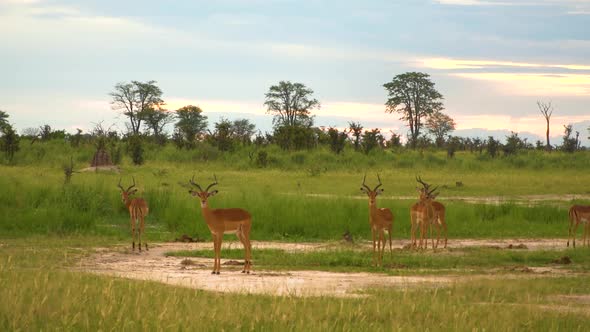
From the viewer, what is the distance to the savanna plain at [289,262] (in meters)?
8.57

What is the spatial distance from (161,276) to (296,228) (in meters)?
8.13

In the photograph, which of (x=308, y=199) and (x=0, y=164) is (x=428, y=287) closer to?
(x=308, y=199)

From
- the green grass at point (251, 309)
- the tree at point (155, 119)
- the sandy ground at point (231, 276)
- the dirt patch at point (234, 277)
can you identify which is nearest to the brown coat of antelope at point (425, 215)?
the sandy ground at point (231, 276)

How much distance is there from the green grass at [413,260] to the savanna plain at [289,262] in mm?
38

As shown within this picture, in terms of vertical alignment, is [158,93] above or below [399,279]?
above

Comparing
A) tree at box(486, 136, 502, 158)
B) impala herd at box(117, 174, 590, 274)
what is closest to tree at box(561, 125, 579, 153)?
tree at box(486, 136, 502, 158)

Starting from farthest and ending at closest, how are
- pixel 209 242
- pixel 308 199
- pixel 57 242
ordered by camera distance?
pixel 308 199
pixel 209 242
pixel 57 242

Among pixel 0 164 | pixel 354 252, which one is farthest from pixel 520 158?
pixel 354 252

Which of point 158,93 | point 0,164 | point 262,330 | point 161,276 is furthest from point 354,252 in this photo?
point 158,93

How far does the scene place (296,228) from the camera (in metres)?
22.1

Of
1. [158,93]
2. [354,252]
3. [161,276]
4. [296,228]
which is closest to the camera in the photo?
[161,276]

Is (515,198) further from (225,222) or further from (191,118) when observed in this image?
(191,118)

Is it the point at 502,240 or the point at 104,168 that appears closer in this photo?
the point at 502,240

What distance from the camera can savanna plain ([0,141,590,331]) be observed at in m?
8.57
